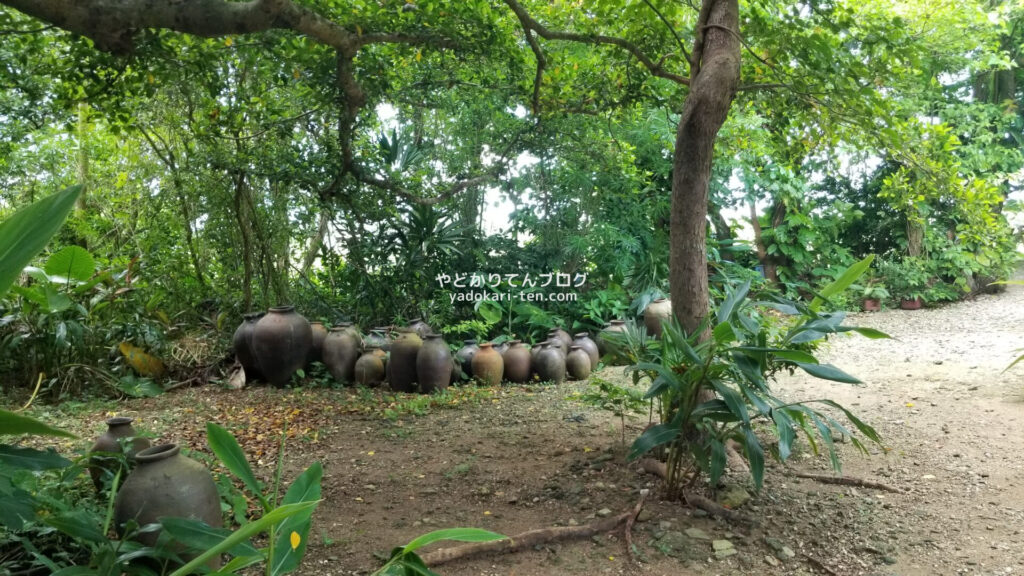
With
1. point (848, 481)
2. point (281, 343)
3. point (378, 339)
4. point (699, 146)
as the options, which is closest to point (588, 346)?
point (378, 339)

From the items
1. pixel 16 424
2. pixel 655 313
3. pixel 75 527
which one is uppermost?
pixel 16 424

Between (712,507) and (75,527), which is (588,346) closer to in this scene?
(712,507)

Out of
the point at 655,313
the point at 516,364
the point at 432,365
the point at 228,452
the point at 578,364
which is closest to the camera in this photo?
the point at 228,452

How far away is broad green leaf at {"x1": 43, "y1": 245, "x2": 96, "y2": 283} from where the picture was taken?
3.30 metres

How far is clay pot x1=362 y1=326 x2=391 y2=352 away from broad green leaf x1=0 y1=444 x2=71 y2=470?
3.18 m

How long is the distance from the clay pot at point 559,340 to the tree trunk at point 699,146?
230cm

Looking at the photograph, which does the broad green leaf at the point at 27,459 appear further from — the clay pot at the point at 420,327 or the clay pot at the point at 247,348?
the clay pot at the point at 420,327

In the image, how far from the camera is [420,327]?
458 cm

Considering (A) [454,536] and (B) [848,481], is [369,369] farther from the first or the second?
(A) [454,536]

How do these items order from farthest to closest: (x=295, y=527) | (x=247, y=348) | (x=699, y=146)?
(x=247, y=348), (x=699, y=146), (x=295, y=527)

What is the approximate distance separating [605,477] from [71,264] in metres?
3.02

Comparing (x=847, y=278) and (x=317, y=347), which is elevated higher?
(x=847, y=278)

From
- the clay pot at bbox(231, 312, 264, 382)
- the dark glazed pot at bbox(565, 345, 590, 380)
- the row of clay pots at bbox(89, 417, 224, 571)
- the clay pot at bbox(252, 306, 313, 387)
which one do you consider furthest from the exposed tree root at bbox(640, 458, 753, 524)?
the clay pot at bbox(231, 312, 264, 382)

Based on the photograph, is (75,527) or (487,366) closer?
(75,527)
